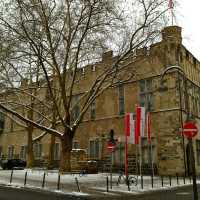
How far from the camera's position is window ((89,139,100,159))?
33688 millimetres

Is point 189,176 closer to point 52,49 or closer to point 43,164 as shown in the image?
point 52,49

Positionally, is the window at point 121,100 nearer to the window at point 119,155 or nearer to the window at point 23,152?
the window at point 119,155

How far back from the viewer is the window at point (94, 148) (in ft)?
111

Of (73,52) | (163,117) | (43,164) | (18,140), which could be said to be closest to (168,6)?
(73,52)

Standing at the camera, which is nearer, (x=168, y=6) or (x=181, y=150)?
(x=168, y=6)

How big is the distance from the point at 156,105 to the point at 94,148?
8052mm

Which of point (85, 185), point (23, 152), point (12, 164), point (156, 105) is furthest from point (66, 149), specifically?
point (23, 152)

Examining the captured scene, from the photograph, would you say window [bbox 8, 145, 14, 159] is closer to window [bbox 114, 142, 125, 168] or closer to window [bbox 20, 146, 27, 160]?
window [bbox 20, 146, 27, 160]

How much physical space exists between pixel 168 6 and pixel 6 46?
11.0 meters

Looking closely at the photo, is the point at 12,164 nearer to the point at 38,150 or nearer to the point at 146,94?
the point at 38,150

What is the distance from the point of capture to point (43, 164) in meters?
39.5

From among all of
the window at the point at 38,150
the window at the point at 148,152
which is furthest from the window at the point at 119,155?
the window at the point at 38,150

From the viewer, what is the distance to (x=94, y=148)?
34.1 m

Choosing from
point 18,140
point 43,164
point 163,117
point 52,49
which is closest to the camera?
point 52,49
